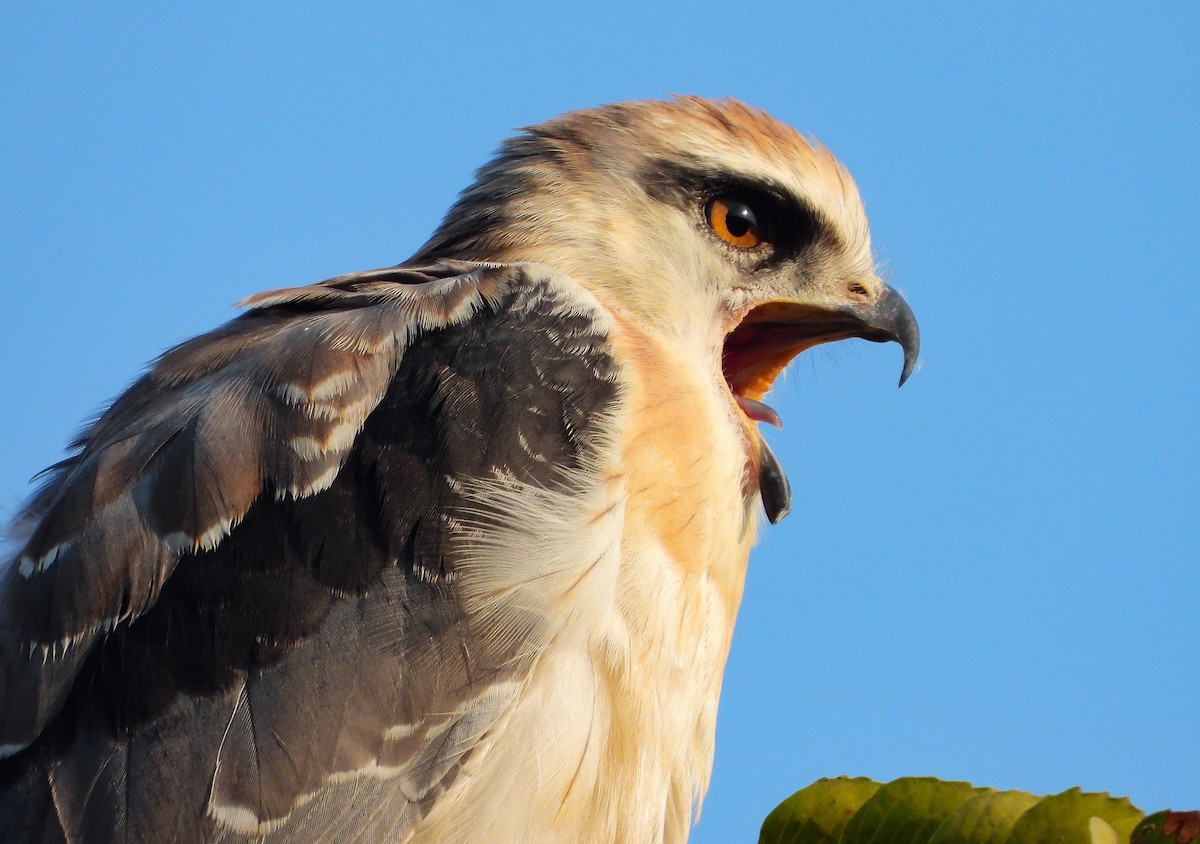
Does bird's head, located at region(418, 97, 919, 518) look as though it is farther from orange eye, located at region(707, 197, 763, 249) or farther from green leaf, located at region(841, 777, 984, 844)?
green leaf, located at region(841, 777, 984, 844)

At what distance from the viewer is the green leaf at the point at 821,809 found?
9.90 feet

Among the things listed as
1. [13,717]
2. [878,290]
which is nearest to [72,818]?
[13,717]

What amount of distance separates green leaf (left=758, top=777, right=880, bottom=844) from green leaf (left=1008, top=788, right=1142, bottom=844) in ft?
1.31

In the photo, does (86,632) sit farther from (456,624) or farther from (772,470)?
(772,470)

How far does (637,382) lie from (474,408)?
54 cm

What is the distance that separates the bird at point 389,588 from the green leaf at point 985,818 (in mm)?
977

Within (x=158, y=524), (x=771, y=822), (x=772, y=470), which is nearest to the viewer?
(x=771, y=822)

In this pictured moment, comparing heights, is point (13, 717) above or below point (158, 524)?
below

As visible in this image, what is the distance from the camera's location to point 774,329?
4746 millimetres

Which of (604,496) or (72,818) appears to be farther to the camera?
(604,496)

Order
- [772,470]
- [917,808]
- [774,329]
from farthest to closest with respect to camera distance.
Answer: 1. [774,329]
2. [772,470]
3. [917,808]

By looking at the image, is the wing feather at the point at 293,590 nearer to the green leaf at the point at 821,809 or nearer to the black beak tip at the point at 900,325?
the green leaf at the point at 821,809

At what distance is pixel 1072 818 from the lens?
263 cm

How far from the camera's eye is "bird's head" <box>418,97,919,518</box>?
430 centimetres
